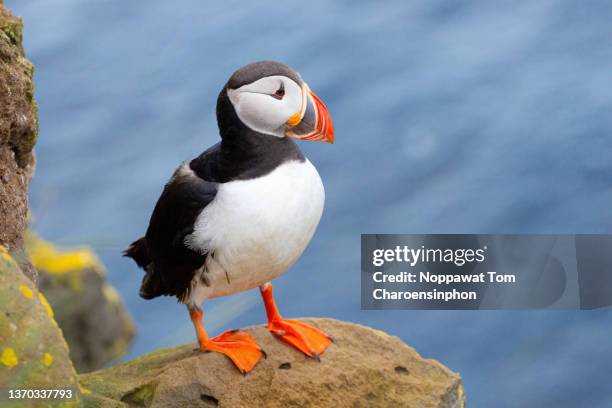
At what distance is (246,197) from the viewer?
157 inches

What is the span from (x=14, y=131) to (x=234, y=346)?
1.33 m

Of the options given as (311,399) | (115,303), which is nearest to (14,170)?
(311,399)

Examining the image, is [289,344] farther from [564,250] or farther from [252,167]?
[564,250]

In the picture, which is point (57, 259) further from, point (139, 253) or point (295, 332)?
point (295, 332)

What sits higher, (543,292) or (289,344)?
(543,292)

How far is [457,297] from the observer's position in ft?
16.1

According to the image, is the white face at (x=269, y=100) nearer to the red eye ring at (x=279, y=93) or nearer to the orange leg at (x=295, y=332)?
the red eye ring at (x=279, y=93)

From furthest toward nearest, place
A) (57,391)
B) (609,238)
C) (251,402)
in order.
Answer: (609,238) < (251,402) < (57,391)

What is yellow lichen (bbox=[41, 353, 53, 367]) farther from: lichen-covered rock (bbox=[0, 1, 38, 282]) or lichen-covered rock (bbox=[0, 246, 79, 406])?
lichen-covered rock (bbox=[0, 1, 38, 282])

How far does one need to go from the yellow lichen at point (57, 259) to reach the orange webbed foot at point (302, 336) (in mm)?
3209

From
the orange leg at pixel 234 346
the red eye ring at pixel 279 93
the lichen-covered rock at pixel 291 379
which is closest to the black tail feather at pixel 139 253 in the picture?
the orange leg at pixel 234 346

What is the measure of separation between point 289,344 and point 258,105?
1184 mm

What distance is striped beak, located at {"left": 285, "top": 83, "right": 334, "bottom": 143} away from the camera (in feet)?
13.0

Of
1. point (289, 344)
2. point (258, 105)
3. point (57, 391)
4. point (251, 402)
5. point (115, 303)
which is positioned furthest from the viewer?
point (115, 303)
